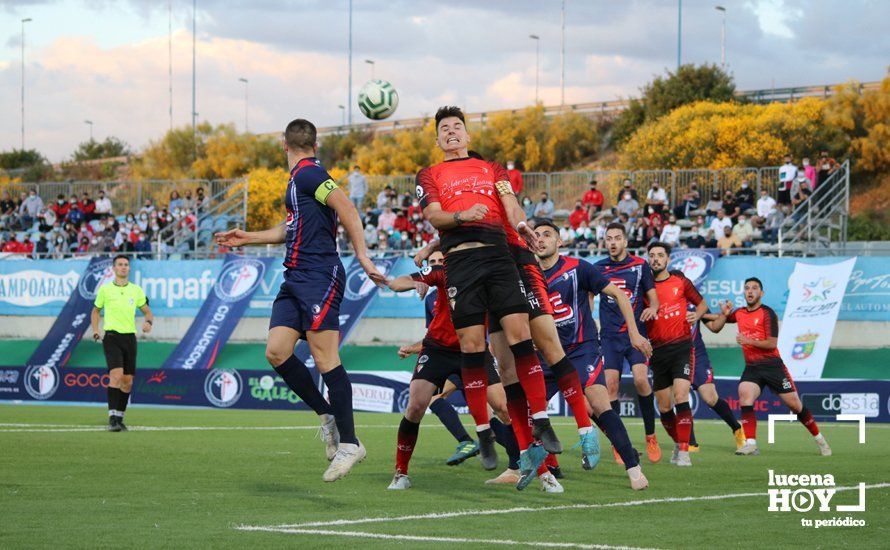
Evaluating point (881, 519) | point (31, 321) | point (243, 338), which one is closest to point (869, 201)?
point (243, 338)

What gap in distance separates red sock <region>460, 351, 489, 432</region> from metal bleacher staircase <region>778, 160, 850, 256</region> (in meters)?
20.0

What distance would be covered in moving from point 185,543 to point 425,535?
4.32ft

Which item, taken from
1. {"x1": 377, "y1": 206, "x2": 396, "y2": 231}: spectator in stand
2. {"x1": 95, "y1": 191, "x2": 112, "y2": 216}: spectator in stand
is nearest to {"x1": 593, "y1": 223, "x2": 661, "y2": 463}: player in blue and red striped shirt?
{"x1": 377, "y1": 206, "x2": 396, "y2": 231}: spectator in stand

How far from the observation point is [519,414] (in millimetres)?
9359

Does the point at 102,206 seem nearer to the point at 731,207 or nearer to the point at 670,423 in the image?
the point at 731,207

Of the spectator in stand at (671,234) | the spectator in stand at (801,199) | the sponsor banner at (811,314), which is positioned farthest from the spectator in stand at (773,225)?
the sponsor banner at (811,314)

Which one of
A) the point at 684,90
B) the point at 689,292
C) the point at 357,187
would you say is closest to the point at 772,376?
the point at 689,292

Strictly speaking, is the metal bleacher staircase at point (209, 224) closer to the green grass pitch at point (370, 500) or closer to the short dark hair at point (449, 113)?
the green grass pitch at point (370, 500)

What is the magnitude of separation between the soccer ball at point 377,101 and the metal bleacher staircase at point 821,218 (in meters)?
11.2

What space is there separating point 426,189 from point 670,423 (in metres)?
5.52

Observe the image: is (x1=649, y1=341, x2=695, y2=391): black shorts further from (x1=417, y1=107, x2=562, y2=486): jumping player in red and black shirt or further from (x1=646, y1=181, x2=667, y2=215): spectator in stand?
(x1=646, y1=181, x2=667, y2=215): spectator in stand

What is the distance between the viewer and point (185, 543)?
672cm

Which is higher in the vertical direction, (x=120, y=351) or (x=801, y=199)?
(x=801, y=199)

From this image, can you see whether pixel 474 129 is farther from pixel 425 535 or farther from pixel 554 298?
pixel 425 535
